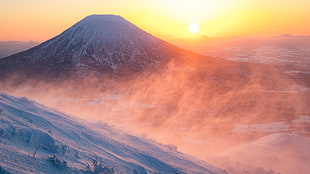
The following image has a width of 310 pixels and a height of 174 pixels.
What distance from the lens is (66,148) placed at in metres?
2.88

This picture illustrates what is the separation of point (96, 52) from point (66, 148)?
25.2 metres

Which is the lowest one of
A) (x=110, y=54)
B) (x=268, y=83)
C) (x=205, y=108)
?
(x=205, y=108)

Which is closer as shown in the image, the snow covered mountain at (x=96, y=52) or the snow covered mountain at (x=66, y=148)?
the snow covered mountain at (x=66, y=148)

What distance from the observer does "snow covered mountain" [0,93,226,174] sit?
2.47 meters

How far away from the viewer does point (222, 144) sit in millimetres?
10148

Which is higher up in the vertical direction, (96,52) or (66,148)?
(96,52)

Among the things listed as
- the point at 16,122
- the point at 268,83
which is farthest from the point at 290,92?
the point at 16,122

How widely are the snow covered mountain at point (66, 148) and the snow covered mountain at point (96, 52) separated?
20.3 m

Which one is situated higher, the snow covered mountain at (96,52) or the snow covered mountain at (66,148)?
the snow covered mountain at (96,52)

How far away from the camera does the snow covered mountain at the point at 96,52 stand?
24.7 meters

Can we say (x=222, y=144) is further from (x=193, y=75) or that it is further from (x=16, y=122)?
(x=193, y=75)

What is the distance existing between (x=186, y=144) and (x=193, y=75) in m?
15.6

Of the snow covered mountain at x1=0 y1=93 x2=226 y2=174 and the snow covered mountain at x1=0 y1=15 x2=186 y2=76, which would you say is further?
the snow covered mountain at x1=0 y1=15 x2=186 y2=76

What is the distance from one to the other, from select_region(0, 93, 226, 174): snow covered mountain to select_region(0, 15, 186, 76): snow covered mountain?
20286mm
